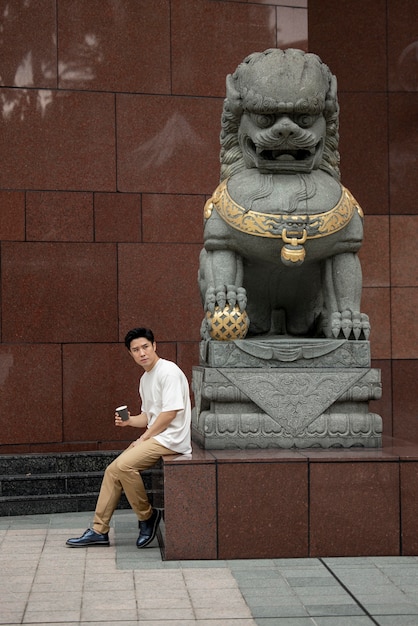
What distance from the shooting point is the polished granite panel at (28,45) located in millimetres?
8008

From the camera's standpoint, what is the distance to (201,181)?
827 cm

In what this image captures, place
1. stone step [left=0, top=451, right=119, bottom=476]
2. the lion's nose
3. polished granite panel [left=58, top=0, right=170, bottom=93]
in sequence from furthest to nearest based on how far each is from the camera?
1. polished granite panel [left=58, top=0, right=170, bottom=93]
2. stone step [left=0, top=451, right=119, bottom=476]
3. the lion's nose

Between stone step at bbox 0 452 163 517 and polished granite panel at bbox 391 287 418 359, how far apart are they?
3.12m

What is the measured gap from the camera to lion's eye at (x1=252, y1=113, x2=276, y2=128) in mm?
5891

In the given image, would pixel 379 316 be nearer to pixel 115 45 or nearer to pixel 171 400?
pixel 115 45

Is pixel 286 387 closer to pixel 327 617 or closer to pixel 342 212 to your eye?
pixel 342 212

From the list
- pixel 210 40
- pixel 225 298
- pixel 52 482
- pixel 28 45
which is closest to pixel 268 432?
pixel 225 298

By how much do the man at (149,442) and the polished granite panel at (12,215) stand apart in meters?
2.74

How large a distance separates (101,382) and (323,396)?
2842mm


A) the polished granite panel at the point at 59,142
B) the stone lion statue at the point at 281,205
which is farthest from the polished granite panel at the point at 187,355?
the stone lion statue at the point at 281,205

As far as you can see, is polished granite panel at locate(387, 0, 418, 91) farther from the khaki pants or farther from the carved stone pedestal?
the khaki pants

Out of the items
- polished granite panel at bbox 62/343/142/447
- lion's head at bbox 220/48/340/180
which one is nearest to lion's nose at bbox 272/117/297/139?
lion's head at bbox 220/48/340/180

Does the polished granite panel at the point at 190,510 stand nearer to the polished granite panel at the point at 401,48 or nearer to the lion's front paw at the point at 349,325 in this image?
the lion's front paw at the point at 349,325

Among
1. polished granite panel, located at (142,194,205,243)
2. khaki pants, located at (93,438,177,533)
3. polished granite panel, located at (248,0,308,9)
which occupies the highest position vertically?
polished granite panel, located at (248,0,308,9)
